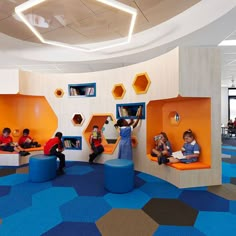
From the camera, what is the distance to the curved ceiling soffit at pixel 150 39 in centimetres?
426

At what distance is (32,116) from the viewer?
6.29 metres

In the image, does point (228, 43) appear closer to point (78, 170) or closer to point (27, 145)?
point (78, 170)

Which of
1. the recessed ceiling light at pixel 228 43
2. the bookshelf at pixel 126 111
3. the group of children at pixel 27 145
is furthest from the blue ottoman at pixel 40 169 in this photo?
the recessed ceiling light at pixel 228 43

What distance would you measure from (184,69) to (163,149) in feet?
6.04

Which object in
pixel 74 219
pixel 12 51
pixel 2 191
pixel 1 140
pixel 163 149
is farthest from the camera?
pixel 12 51

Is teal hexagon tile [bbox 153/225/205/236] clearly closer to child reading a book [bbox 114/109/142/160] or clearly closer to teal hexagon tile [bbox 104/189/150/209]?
teal hexagon tile [bbox 104/189/150/209]

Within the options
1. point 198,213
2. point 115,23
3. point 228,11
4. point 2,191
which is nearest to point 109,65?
point 115,23

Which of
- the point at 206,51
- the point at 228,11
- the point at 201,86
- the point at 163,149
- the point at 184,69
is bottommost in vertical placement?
the point at 163,149

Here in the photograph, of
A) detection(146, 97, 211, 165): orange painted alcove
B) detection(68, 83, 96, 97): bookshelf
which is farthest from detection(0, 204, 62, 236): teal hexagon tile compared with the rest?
detection(68, 83, 96, 97): bookshelf

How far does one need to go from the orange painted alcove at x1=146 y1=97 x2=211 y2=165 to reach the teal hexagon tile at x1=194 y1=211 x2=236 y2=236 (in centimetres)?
125

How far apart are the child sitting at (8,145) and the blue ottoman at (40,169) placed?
5.32ft

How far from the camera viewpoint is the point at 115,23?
534 centimetres

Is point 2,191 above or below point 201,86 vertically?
below

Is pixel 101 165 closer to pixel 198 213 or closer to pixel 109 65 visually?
pixel 198 213
